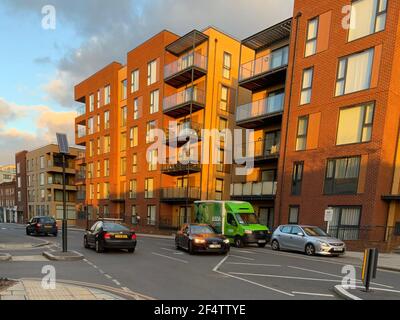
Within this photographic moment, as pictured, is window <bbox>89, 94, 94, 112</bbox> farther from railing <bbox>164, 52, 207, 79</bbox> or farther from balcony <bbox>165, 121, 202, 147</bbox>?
balcony <bbox>165, 121, 202, 147</bbox>

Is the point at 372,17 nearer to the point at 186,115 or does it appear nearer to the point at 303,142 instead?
the point at 303,142

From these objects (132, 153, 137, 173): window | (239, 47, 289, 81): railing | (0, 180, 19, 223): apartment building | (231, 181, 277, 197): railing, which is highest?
(239, 47, 289, 81): railing

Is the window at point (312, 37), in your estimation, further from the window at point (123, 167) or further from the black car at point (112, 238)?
the window at point (123, 167)

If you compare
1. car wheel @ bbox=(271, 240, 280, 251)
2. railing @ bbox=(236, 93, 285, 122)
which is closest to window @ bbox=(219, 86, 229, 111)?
railing @ bbox=(236, 93, 285, 122)

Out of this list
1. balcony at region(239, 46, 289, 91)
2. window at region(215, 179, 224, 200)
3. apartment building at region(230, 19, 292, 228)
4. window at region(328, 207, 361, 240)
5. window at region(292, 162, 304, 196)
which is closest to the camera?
window at region(328, 207, 361, 240)

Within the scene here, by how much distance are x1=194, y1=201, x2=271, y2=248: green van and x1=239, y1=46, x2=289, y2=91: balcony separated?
11120 mm

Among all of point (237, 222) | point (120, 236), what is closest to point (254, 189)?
point (237, 222)

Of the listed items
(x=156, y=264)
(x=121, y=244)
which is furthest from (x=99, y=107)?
(x=156, y=264)

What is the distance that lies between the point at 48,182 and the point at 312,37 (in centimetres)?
5687

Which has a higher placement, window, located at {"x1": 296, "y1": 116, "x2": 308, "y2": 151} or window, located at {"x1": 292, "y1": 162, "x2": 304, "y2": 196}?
window, located at {"x1": 296, "y1": 116, "x2": 308, "y2": 151}

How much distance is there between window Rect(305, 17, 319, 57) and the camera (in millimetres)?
23047

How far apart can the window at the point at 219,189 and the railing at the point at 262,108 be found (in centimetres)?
779

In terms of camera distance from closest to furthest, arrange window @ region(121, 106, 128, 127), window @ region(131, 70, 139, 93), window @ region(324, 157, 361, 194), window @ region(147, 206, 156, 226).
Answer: window @ region(324, 157, 361, 194) → window @ region(147, 206, 156, 226) → window @ region(131, 70, 139, 93) → window @ region(121, 106, 128, 127)

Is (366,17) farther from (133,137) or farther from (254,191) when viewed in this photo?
(133,137)
